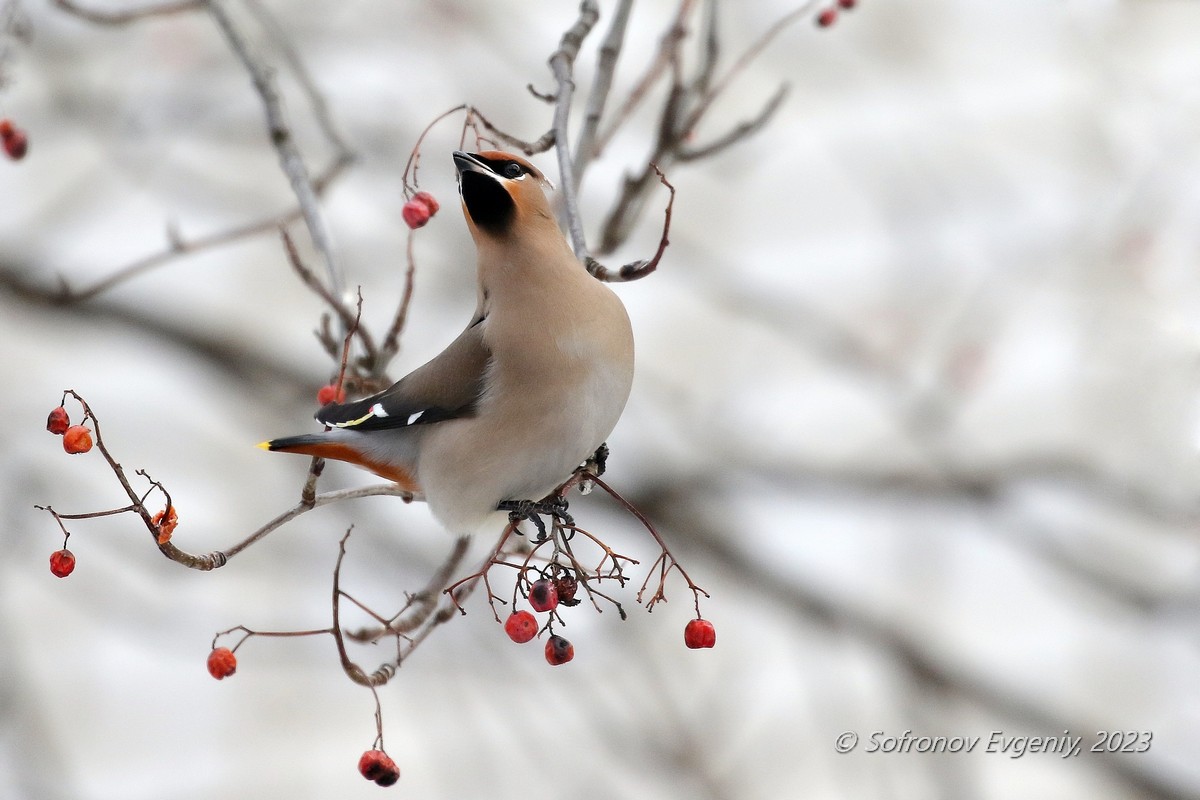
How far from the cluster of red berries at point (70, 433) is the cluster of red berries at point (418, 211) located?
704 millimetres

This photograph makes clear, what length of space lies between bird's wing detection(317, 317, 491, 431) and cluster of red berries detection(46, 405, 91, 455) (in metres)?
0.65

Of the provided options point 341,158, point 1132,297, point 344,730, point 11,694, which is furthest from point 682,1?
point 344,730

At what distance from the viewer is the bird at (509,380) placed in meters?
2.54

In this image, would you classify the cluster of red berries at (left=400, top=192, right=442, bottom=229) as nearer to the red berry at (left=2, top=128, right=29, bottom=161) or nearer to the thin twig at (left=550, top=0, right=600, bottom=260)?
the thin twig at (left=550, top=0, right=600, bottom=260)

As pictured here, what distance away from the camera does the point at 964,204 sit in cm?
602

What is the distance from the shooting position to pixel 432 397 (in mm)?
2748

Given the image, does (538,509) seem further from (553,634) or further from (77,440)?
(77,440)

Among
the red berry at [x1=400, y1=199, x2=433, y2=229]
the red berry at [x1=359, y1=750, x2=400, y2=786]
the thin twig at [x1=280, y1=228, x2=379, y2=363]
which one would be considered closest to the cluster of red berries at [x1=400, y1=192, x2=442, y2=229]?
the red berry at [x1=400, y1=199, x2=433, y2=229]

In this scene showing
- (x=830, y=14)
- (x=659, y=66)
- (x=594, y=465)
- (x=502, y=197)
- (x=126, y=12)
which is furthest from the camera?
(x=830, y=14)

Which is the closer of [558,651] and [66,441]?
[66,441]

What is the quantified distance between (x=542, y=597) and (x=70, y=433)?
838mm

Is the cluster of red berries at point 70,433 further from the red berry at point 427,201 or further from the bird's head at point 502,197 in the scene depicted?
the bird's head at point 502,197

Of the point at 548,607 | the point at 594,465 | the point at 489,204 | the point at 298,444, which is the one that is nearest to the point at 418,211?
the point at 489,204

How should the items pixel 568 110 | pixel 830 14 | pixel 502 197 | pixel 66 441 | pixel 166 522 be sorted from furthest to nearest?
pixel 830 14 → pixel 502 197 → pixel 568 110 → pixel 66 441 → pixel 166 522
